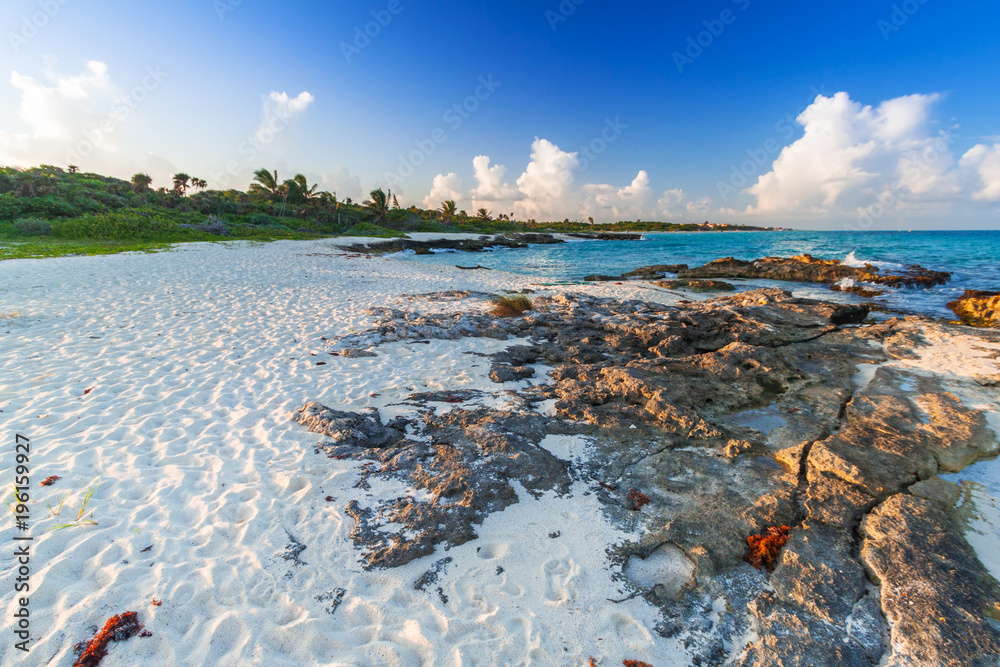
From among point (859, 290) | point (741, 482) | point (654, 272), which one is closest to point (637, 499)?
point (741, 482)

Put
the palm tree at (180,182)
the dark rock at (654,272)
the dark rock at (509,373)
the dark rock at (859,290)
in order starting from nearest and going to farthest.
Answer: the dark rock at (509,373) → the dark rock at (859,290) → the dark rock at (654,272) → the palm tree at (180,182)

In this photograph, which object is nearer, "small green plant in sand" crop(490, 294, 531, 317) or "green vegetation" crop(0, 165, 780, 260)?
"small green plant in sand" crop(490, 294, 531, 317)

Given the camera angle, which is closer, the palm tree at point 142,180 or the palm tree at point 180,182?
the palm tree at point 142,180

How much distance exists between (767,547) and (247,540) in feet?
12.8

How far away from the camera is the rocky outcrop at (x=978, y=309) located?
10094 mm

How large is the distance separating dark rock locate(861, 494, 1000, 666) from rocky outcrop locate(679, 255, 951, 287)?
65.1 ft

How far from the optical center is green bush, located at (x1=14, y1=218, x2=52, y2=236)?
22797mm

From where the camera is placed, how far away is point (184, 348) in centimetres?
659

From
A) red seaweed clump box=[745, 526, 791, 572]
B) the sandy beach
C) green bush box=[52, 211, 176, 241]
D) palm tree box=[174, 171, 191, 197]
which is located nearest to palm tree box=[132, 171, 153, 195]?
palm tree box=[174, 171, 191, 197]

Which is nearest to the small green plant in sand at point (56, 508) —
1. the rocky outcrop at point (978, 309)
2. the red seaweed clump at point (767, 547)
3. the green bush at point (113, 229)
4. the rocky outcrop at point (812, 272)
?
the red seaweed clump at point (767, 547)

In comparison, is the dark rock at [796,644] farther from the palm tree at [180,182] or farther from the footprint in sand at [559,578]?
the palm tree at [180,182]

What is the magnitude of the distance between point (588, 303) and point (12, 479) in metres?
11.2

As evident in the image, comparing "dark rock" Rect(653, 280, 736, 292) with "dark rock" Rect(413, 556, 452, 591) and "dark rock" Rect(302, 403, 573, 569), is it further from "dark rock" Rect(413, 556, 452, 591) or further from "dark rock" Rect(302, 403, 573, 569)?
"dark rock" Rect(413, 556, 452, 591)

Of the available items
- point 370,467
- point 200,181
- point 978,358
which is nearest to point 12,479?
point 370,467
